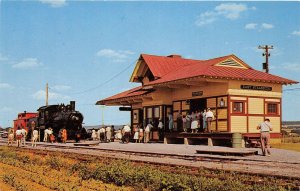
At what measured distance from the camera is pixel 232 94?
25016 millimetres

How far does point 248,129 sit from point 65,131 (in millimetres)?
16754

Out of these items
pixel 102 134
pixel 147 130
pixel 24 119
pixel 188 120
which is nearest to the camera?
pixel 188 120

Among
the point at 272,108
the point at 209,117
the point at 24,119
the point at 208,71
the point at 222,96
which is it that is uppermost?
the point at 208,71

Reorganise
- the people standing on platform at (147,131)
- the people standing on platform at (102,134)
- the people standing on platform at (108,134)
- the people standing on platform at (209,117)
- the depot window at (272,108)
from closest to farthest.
Answer: the people standing on platform at (209,117) < the depot window at (272,108) < the people standing on platform at (147,131) < the people standing on platform at (108,134) < the people standing on platform at (102,134)

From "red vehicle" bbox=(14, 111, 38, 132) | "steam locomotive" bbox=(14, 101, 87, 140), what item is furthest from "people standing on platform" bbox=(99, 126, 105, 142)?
"red vehicle" bbox=(14, 111, 38, 132)

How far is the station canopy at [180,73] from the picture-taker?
2559 cm

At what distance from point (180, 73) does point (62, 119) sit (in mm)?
12282

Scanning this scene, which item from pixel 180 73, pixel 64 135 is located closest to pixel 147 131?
pixel 180 73

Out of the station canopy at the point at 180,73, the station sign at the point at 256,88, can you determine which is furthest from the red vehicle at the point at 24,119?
the station sign at the point at 256,88

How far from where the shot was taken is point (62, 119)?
36219mm

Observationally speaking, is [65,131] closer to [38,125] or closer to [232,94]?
[38,125]

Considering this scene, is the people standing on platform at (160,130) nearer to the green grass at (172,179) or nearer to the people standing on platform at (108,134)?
the people standing on platform at (108,134)

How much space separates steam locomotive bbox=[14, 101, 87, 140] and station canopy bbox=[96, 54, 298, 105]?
8.68 feet

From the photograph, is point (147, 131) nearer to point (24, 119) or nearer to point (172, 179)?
point (24, 119)
